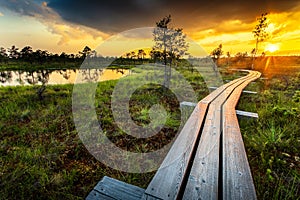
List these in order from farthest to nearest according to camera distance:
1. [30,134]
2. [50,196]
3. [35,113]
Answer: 1. [35,113]
2. [30,134]
3. [50,196]

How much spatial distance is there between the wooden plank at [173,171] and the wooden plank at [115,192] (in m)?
0.11

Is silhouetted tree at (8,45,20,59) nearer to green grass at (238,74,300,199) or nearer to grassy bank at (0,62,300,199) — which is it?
grassy bank at (0,62,300,199)

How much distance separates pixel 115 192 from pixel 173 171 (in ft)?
1.95

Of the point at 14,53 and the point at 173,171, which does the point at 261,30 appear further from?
the point at 14,53

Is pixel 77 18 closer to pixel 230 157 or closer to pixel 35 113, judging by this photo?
pixel 35 113

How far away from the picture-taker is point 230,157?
1726 millimetres

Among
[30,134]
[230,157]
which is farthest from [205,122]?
[30,134]

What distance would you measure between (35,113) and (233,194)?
5.48 metres

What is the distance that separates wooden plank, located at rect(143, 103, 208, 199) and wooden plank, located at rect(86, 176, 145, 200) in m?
0.11

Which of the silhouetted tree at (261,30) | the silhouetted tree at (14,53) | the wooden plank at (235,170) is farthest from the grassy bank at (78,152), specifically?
the silhouetted tree at (14,53)

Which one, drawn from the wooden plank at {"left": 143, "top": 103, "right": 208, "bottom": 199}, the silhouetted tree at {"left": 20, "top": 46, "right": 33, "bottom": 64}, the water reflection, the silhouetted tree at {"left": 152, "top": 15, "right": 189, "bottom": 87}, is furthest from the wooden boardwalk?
the silhouetted tree at {"left": 20, "top": 46, "right": 33, "bottom": 64}

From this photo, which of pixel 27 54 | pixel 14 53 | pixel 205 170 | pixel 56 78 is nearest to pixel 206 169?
pixel 205 170

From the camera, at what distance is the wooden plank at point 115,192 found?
4.22 ft

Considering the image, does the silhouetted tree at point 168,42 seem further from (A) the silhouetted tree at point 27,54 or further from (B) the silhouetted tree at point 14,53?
(B) the silhouetted tree at point 14,53
